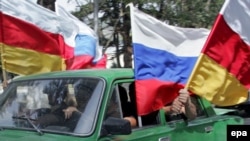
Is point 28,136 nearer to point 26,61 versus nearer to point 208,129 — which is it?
point 208,129

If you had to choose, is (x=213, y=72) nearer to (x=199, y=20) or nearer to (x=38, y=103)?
(x=38, y=103)

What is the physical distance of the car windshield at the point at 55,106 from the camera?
13.2 ft

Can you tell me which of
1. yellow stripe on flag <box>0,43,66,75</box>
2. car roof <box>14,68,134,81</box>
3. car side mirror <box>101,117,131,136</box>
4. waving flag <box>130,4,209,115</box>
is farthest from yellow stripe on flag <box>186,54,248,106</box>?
yellow stripe on flag <box>0,43,66,75</box>

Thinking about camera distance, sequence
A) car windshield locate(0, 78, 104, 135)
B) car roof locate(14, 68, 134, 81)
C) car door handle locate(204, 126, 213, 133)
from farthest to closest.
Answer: car door handle locate(204, 126, 213, 133) < car roof locate(14, 68, 134, 81) < car windshield locate(0, 78, 104, 135)

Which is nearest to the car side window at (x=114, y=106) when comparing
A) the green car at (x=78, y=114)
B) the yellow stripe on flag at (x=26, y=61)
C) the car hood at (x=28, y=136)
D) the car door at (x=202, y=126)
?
the green car at (x=78, y=114)

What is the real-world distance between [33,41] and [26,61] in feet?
1.34

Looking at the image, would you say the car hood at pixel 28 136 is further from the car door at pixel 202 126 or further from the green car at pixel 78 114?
the car door at pixel 202 126

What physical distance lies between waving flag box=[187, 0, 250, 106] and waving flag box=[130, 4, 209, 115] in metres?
0.17

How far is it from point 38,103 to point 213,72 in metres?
1.74

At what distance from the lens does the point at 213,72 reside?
4.79 meters

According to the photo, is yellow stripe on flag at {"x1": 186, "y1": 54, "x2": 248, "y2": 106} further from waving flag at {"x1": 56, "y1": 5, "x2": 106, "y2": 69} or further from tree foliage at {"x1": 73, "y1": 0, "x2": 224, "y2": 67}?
tree foliage at {"x1": 73, "y1": 0, "x2": 224, "y2": 67}

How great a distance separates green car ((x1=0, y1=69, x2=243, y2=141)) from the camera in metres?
3.93

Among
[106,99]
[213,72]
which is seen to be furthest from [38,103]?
[213,72]

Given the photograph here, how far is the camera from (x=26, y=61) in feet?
21.0
